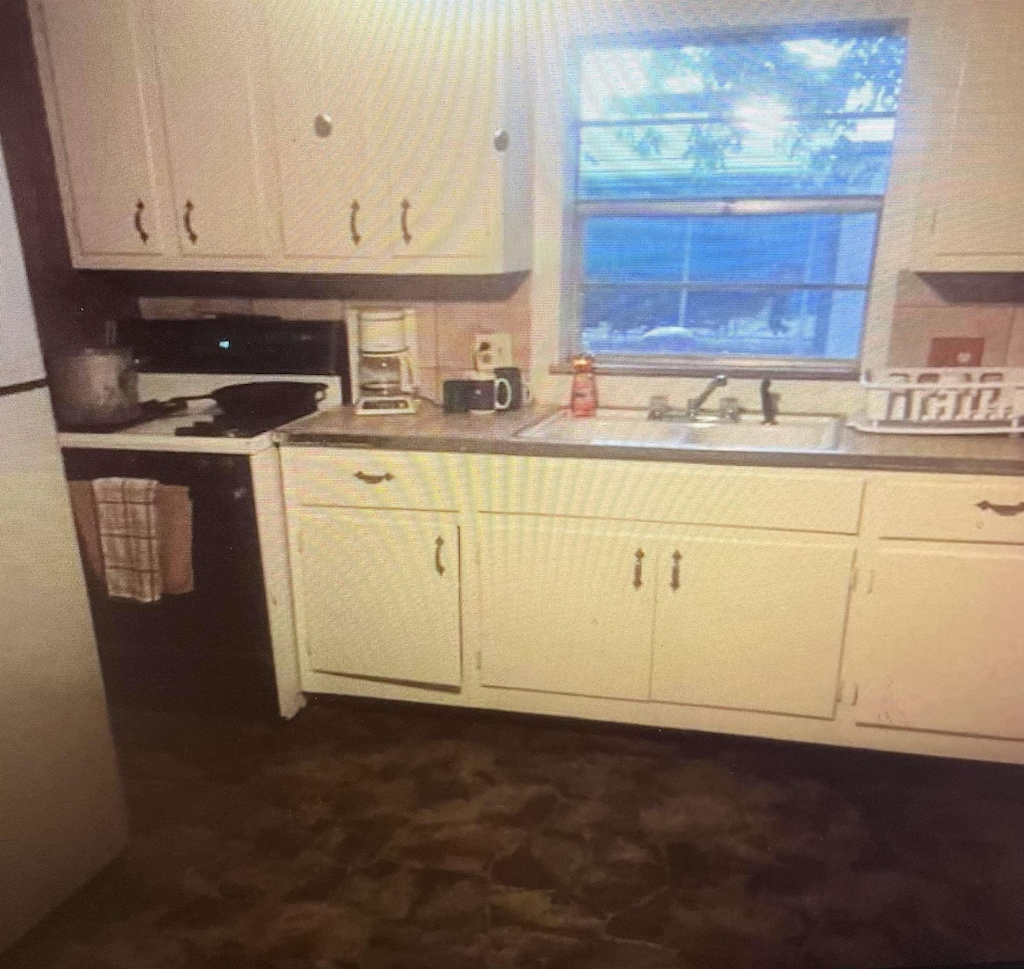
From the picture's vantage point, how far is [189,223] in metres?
2.49

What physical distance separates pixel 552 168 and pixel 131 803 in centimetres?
227

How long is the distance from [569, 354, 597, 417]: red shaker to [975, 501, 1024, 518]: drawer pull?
1.16m

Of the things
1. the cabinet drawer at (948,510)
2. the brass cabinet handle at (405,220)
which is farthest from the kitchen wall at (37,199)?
the cabinet drawer at (948,510)

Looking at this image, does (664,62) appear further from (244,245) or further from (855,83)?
(244,245)

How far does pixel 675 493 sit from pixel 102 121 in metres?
2.05

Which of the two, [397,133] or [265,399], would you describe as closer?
[397,133]

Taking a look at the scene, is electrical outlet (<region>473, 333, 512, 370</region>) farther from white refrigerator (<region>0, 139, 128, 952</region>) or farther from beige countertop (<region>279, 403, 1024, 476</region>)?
white refrigerator (<region>0, 139, 128, 952</region>)

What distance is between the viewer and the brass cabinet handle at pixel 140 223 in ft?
8.20

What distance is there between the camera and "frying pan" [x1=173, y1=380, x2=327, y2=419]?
2.49 meters

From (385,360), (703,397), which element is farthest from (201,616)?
(703,397)

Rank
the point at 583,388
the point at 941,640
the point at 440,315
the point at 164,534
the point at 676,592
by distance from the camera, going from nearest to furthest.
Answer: the point at 941,640
the point at 676,592
the point at 164,534
the point at 583,388
the point at 440,315

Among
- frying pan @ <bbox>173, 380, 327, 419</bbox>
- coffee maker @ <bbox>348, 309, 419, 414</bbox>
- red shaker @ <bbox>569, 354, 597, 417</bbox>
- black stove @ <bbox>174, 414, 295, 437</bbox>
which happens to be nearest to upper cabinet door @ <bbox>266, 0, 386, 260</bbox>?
coffee maker @ <bbox>348, 309, 419, 414</bbox>

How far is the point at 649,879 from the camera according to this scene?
1.93 metres

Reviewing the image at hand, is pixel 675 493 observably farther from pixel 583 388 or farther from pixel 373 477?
pixel 373 477
